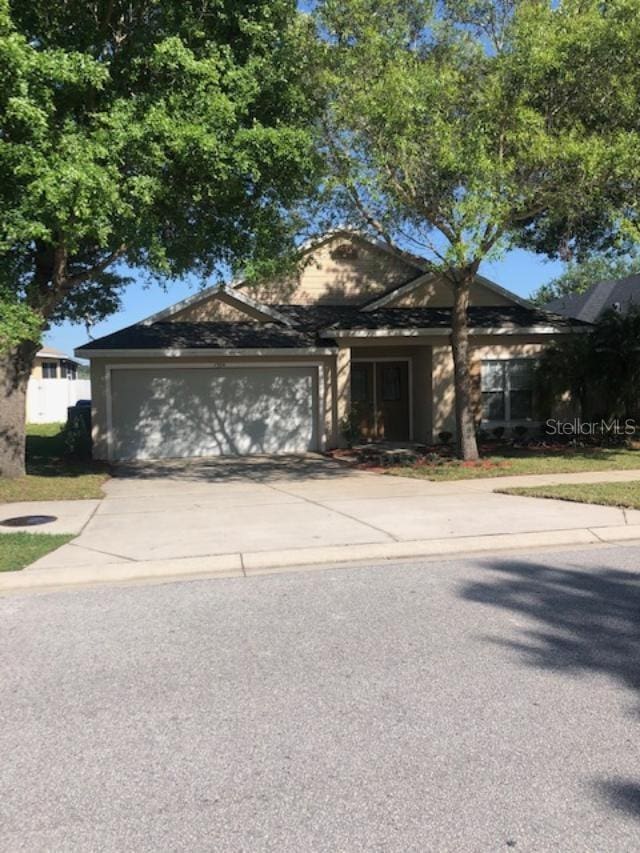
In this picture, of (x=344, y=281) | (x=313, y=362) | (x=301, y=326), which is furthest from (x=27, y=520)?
(x=344, y=281)

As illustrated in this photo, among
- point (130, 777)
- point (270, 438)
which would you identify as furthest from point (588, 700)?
point (270, 438)

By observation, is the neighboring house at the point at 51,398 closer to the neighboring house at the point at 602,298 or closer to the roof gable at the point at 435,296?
the roof gable at the point at 435,296

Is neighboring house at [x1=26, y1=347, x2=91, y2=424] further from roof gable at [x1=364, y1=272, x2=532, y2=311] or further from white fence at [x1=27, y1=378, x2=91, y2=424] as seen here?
roof gable at [x1=364, y1=272, x2=532, y2=311]

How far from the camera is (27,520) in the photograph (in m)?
9.47

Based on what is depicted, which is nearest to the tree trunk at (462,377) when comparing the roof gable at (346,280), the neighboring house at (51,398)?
the roof gable at (346,280)

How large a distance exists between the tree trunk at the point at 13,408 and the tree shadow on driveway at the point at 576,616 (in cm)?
936

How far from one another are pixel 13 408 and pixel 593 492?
991 centimetres

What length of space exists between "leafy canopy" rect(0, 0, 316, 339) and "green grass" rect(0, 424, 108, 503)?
3.01 metres

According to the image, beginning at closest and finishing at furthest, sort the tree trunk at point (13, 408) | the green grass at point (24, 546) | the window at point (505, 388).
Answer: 1. the green grass at point (24, 546)
2. the tree trunk at point (13, 408)
3. the window at point (505, 388)

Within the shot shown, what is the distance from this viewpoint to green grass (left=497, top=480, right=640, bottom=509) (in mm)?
9750

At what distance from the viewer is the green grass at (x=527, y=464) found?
43.0ft

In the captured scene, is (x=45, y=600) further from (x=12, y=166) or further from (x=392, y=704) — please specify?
(x=12, y=166)

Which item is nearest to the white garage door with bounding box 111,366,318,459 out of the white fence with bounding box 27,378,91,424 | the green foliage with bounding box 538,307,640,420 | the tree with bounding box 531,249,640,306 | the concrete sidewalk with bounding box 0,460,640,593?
the concrete sidewalk with bounding box 0,460,640,593

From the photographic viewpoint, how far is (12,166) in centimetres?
901
